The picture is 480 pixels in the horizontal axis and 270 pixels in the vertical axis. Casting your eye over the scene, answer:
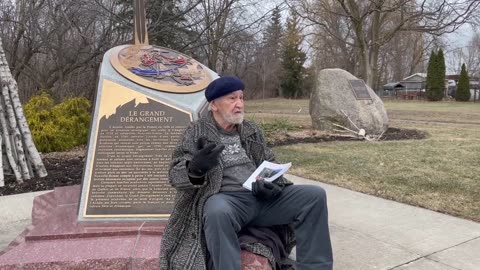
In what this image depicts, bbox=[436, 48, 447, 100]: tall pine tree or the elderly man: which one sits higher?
bbox=[436, 48, 447, 100]: tall pine tree

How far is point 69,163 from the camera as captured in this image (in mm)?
8227

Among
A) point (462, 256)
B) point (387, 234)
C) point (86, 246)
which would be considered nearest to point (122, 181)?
point (86, 246)

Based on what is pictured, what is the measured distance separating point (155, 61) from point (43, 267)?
2.47 metres

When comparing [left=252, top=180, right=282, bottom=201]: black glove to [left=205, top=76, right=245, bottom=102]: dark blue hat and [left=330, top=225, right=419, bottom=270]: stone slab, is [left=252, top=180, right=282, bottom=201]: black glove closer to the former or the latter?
[left=205, top=76, right=245, bottom=102]: dark blue hat

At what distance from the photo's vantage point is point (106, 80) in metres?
4.51

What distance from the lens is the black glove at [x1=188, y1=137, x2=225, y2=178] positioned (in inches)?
105

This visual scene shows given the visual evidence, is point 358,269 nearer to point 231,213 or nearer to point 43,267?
point 231,213

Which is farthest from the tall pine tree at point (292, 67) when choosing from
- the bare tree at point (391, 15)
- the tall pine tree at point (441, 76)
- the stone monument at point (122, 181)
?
the stone monument at point (122, 181)

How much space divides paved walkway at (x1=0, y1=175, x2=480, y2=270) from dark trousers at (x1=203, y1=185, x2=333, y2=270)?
996 millimetres

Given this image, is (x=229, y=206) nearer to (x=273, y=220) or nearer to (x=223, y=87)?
(x=273, y=220)

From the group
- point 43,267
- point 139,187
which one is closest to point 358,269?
point 139,187

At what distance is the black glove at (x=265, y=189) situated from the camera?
111 inches

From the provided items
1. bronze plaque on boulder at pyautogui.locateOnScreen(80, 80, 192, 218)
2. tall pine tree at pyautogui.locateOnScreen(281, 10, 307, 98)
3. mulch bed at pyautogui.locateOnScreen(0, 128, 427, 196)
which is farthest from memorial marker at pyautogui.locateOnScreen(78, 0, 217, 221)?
tall pine tree at pyautogui.locateOnScreen(281, 10, 307, 98)

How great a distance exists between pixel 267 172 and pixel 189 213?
548 mm
